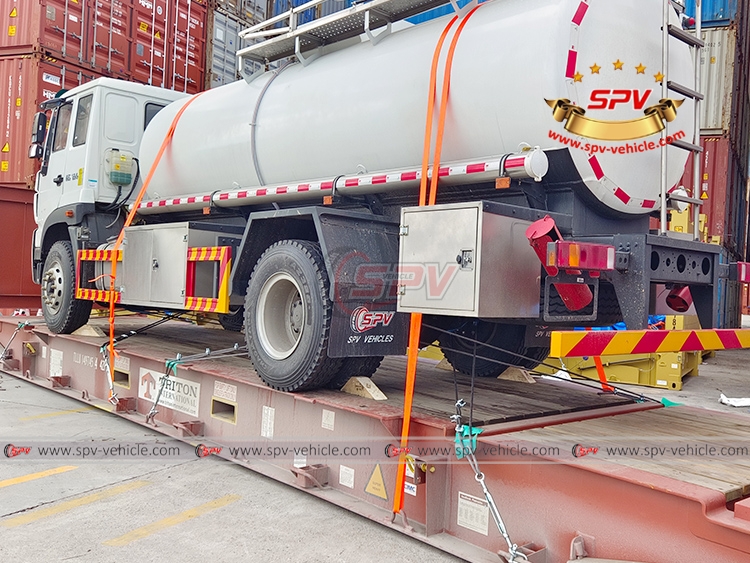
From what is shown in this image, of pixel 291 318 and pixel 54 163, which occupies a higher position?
pixel 54 163

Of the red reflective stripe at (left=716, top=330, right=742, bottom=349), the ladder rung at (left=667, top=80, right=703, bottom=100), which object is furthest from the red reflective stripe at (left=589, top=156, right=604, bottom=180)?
the red reflective stripe at (left=716, top=330, right=742, bottom=349)

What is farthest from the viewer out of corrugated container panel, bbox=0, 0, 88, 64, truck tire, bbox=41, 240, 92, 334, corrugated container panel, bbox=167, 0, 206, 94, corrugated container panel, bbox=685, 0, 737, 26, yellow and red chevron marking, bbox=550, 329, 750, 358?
corrugated container panel, bbox=685, 0, 737, 26

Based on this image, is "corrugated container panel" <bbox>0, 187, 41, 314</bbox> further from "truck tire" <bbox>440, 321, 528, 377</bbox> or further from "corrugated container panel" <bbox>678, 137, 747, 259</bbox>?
"corrugated container panel" <bbox>678, 137, 747, 259</bbox>

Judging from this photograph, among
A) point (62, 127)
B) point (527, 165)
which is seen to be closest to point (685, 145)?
point (527, 165)

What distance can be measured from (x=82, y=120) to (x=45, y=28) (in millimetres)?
5035

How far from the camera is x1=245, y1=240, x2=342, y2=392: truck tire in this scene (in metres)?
4.34

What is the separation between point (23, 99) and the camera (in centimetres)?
1166

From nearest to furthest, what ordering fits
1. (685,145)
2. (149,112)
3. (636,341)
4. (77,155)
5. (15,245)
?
(636,341), (685,145), (77,155), (149,112), (15,245)

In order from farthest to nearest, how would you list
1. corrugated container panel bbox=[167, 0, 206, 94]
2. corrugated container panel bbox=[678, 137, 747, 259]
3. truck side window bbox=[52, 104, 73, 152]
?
corrugated container panel bbox=[167, 0, 206, 94] < corrugated container panel bbox=[678, 137, 747, 259] < truck side window bbox=[52, 104, 73, 152]

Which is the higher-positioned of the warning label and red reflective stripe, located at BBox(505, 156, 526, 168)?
red reflective stripe, located at BBox(505, 156, 526, 168)

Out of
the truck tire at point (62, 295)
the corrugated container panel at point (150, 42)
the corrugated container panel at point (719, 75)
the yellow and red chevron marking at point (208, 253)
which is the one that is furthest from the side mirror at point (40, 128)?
the corrugated container panel at point (719, 75)

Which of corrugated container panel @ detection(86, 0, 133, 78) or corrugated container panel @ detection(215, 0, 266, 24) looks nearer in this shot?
corrugated container panel @ detection(86, 0, 133, 78)

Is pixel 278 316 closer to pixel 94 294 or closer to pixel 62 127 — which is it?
pixel 94 294

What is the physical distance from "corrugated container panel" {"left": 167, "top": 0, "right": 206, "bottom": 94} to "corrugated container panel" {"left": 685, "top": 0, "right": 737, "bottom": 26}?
9585mm
